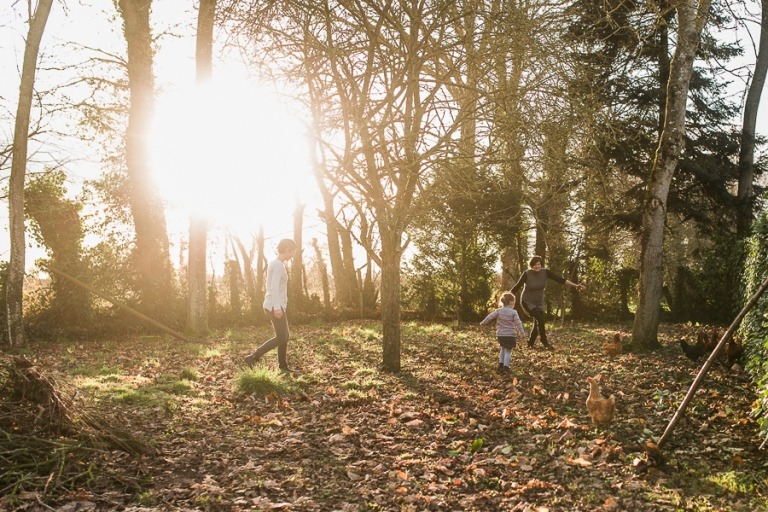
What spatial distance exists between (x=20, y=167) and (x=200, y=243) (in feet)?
14.0

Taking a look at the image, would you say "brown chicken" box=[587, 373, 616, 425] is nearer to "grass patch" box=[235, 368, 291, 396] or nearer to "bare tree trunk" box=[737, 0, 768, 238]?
"grass patch" box=[235, 368, 291, 396]

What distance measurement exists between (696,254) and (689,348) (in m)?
8.91

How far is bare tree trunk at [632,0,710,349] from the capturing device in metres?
9.50

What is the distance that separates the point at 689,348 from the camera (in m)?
8.13

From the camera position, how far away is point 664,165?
9.69 m

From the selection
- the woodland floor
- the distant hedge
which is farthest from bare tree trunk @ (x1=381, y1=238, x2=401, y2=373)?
the distant hedge

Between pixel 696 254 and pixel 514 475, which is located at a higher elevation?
pixel 696 254

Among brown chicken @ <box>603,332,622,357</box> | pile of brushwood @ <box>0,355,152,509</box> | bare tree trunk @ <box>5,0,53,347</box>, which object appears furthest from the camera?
bare tree trunk @ <box>5,0,53,347</box>

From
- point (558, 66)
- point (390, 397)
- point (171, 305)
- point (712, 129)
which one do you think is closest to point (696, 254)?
point (712, 129)

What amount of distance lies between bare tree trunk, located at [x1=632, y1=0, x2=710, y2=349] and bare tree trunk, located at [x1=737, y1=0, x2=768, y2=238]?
695cm

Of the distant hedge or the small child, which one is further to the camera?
the small child

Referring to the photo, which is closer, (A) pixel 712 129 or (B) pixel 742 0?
(B) pixel 742 0

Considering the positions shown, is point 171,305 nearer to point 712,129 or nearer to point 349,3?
point 349,3

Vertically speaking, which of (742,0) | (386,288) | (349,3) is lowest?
(386,288)
